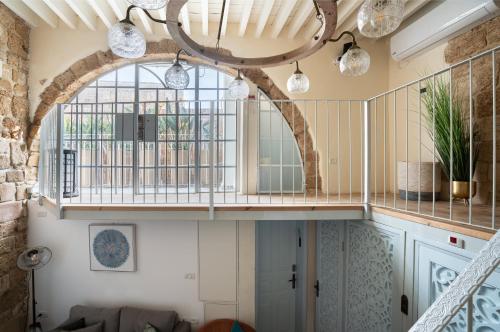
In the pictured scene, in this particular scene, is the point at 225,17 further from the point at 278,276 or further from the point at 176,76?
the point at 278,276

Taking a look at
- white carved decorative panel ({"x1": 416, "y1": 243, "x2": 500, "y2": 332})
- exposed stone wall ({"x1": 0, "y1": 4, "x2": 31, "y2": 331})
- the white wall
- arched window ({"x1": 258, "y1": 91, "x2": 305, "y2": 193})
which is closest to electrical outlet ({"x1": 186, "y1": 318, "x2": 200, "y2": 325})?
the white wall

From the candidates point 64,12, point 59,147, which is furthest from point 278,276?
point 64,12

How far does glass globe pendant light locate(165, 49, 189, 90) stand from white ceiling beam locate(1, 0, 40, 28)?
278 cm

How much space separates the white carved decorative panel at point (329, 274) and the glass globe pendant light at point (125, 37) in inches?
108

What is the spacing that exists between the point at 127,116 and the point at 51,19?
185cm

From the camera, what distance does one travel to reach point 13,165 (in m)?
3.46

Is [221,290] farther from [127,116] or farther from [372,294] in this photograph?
[127,116]

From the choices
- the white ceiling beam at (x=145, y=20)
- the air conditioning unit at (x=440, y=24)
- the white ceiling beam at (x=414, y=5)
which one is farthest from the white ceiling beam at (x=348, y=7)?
the white ceiling beam at (x=145, y=20)

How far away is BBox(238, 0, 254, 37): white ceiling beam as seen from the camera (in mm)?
3099

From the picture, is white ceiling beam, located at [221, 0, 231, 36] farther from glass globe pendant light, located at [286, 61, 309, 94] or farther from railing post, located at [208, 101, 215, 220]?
glass globe pendant light, located at [286, 61, 309, 94]

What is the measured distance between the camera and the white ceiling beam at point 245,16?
10.2 feet

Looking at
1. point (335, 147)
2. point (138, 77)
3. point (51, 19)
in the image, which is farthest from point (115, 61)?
point (335, 147)

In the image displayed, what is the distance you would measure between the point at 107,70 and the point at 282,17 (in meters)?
2.54

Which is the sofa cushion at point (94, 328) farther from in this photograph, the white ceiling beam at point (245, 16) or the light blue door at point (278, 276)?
the white ceiling beam at point (245, 16)
